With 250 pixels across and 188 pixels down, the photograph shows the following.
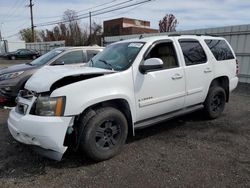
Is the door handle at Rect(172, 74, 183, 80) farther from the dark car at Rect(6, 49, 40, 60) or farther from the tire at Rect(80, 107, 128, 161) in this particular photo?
the dark car at Rect(6, 49, 40, 60)

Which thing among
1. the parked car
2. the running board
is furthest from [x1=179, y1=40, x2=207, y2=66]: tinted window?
the parked car

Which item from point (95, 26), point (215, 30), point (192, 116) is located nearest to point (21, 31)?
point (95, 26)

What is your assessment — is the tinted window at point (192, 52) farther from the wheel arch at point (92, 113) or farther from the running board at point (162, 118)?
the wheel arch at point (92, 113)

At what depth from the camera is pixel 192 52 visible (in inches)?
189

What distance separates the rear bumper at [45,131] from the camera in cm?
303

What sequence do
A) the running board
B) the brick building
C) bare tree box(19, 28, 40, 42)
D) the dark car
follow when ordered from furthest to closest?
bare tree box(19, 28, 40, 42) < the brick building < the dark car < the running board

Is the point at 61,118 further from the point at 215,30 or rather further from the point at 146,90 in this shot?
the point at 215,30

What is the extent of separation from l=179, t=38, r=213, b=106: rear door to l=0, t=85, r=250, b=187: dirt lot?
73 centimetres

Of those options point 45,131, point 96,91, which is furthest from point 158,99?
point 45,131

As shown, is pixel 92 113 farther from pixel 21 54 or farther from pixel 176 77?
pixel 21 54

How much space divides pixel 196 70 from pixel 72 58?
13.6 ft

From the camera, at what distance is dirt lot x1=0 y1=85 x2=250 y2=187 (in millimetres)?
3021

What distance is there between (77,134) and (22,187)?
3.07ft

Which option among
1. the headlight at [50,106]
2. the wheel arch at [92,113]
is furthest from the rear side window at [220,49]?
the headlight at [50,106]
